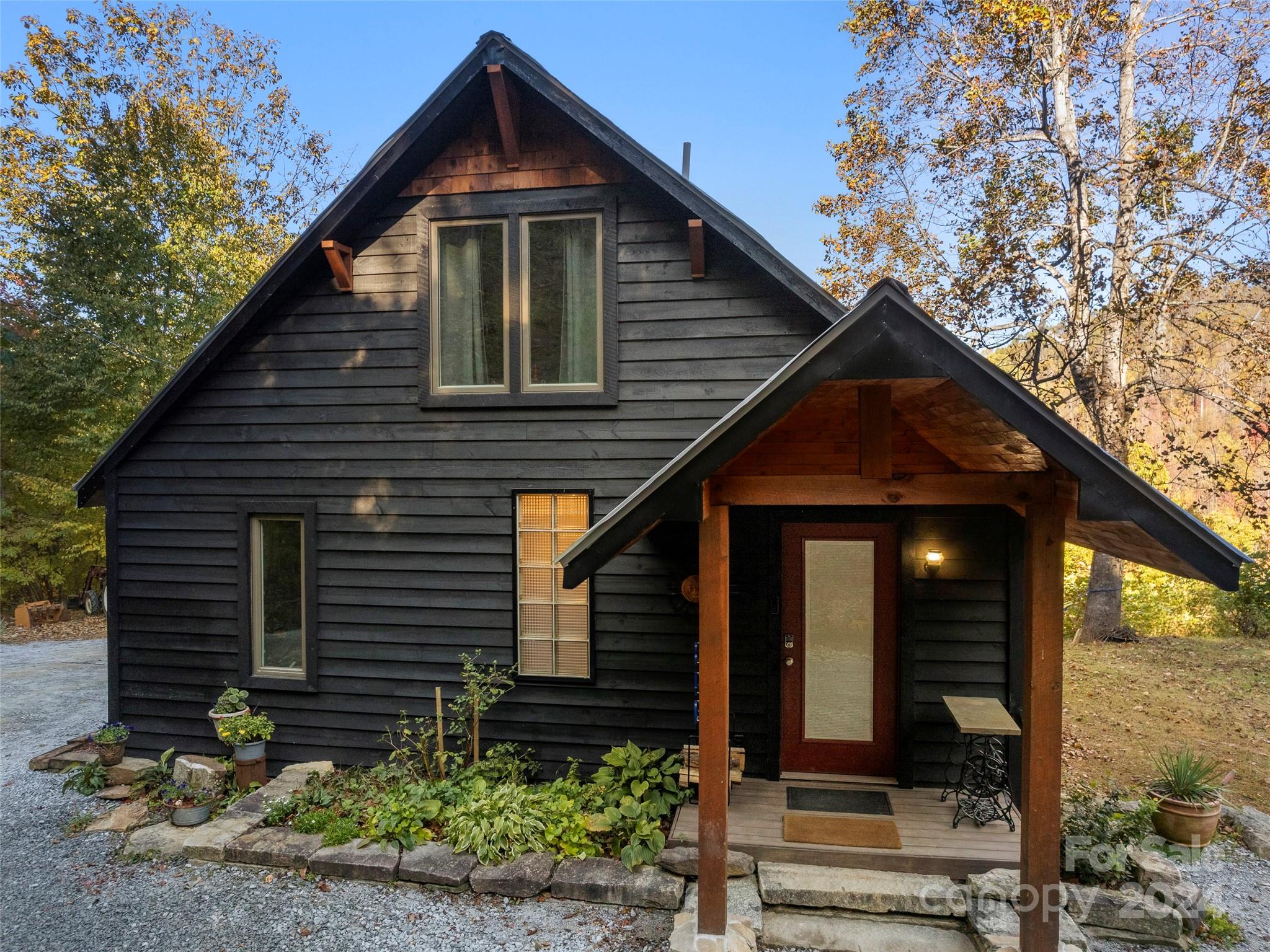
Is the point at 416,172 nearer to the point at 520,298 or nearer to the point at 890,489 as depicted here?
the point at 520,298

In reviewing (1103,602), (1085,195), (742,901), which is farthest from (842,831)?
(1085,195)

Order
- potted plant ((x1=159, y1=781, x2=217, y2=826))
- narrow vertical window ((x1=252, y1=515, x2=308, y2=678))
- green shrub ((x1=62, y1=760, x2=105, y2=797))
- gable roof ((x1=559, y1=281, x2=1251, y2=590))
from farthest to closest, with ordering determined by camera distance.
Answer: narrow vertical window ((x1=252, y1=515, x2=308, y2=678))
green shrub ((x1=62, y1=760, x2=105, y2=797))
potted plant ((x1=159, y1=781, x2=217, y2=826))
gable roof ((x1=559, y1=281, x2=1251, y2=590))

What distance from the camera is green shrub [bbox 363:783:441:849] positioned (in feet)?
15.4

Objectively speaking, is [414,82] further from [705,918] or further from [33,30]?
[705,918]

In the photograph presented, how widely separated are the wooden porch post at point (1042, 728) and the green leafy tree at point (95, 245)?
15.8m

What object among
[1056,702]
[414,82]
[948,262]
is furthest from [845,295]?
[1056,702]

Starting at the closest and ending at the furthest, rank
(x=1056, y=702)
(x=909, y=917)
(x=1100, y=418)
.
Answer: (x=1056, y=702)
(x=909, y=917)
(x=1100, y=418)

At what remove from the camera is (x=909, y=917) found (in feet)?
12.8

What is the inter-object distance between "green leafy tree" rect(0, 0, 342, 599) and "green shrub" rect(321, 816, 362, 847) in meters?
12.1

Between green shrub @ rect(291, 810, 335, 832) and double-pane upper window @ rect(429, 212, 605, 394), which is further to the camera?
double-pane upper window @ rect(429, 212, 605, 394)

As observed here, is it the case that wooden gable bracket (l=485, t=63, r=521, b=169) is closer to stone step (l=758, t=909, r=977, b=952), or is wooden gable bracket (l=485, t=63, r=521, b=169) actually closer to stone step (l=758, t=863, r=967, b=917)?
stone step (l=758, t=863, r=967, b=917)

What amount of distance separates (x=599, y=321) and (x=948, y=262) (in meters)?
8.59

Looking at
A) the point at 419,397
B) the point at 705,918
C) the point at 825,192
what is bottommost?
the point at 705,918

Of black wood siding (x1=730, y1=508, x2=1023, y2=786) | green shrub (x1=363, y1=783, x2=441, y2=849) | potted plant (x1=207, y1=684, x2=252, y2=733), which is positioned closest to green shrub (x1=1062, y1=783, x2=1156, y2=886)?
black wood siding (x1=730, y1=508, x2=1023, y2=786)
